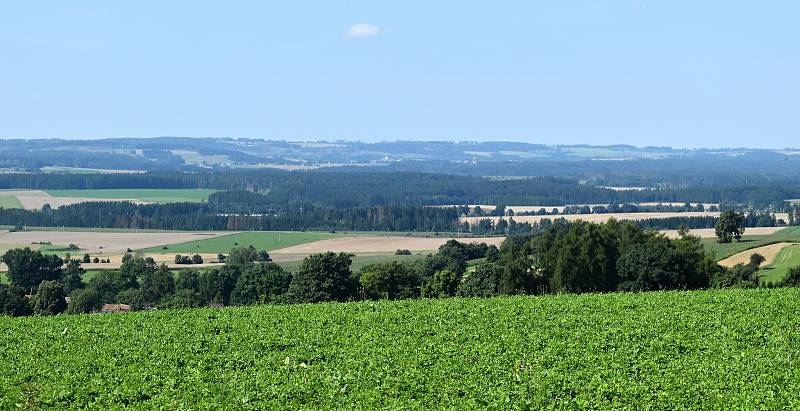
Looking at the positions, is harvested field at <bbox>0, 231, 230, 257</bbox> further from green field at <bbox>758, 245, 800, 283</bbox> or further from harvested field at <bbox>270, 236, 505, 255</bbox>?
green field at <bbox>758, 245, 800, 283</bbox>

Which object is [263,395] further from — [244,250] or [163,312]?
[244,250]

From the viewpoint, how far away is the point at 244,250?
119 m

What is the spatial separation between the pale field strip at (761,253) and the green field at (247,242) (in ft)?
202

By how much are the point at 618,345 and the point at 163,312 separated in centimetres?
1738

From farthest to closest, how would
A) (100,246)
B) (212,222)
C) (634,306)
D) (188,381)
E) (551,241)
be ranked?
(212,222) → (100,246) → (551,241) → (634,306) → (188,381)

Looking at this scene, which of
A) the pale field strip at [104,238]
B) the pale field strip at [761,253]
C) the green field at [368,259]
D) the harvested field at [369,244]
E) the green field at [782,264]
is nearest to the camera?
the green field at [782,264]

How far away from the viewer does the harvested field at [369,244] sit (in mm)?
131250

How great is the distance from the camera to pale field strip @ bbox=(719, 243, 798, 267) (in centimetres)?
8496

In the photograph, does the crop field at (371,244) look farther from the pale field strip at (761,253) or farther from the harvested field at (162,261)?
the pale field strip at (761,253)

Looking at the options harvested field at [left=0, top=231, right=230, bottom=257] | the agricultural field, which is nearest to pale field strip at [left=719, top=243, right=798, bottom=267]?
the agricultural field

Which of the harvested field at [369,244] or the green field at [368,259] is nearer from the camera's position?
the green field at [368,259]

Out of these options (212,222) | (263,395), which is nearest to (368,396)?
(263,395)

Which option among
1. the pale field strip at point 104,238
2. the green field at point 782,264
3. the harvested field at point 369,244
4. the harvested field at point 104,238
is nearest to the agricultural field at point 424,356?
the green field at point 782,264

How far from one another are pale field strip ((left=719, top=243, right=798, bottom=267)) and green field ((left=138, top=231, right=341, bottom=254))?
61424mm
